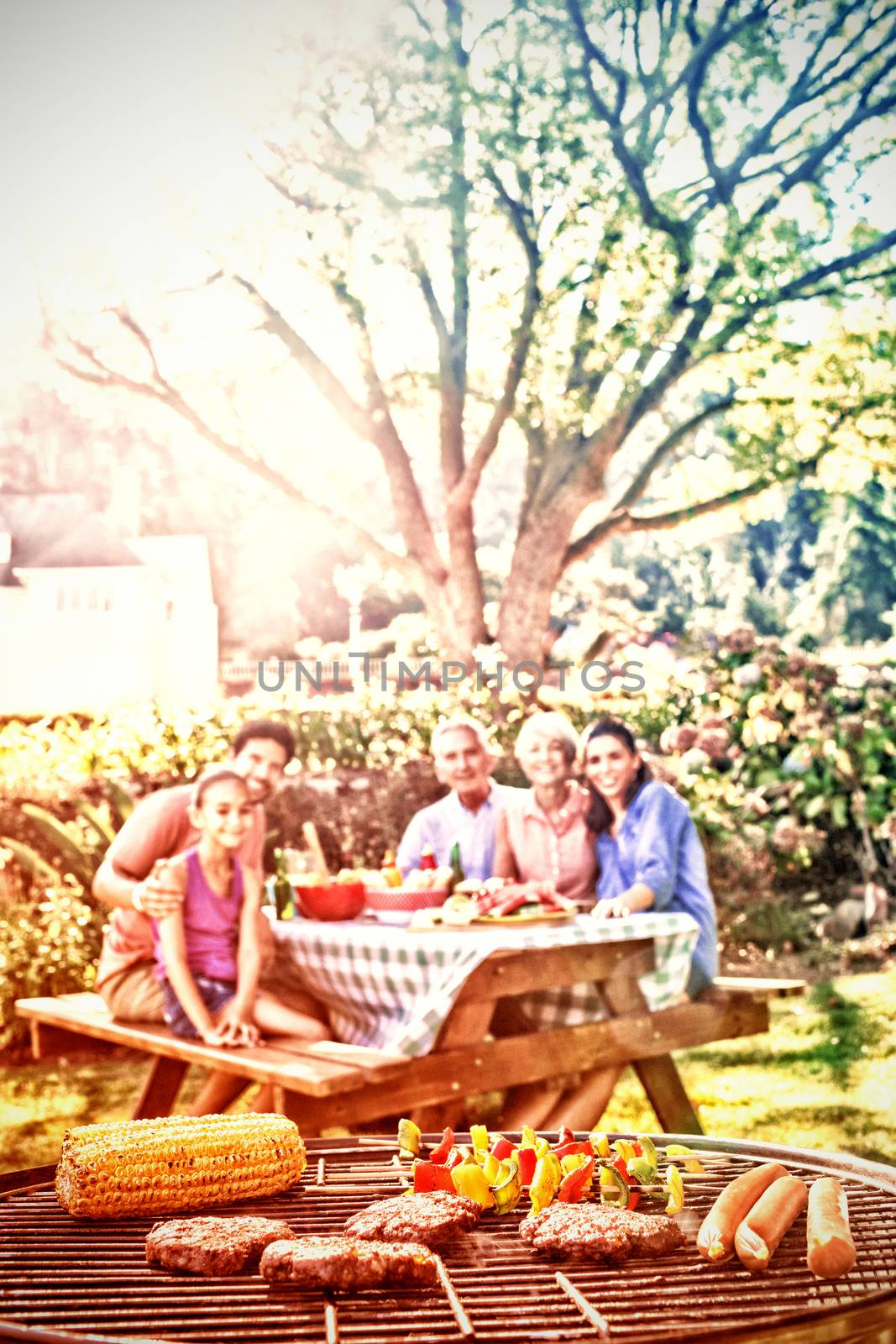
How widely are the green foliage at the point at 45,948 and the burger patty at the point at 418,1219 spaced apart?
286 cm

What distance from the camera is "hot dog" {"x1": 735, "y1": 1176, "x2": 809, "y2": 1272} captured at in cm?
160

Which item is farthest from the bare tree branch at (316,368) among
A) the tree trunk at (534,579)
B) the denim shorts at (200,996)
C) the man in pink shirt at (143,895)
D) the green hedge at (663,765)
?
the denim shorts at (200,996)

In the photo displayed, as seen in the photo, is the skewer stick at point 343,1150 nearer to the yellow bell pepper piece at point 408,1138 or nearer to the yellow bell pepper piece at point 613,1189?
the yellow bell pepper piece at point 408,1138

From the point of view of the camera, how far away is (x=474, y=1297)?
1.55 meters

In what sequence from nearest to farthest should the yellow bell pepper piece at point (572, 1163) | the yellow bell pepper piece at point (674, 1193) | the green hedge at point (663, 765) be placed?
the yellow bell pepper piece at point (674, 1193) → the yellow bell pepper piece at point (572, 1163) → the green hedge at point (663, 765)

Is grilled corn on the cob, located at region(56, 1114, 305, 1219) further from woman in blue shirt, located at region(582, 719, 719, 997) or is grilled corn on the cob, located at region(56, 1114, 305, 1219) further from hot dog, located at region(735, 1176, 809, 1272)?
woman in blue shirt, located at region(582, 719, 719, 997)

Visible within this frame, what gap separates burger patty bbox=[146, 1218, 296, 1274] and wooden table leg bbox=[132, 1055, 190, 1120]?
80.7 inches

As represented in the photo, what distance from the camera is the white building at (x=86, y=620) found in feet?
14.6

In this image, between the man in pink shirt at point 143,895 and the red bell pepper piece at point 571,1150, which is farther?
the man in pink shirt at point 143,895

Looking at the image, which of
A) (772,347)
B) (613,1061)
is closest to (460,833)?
(613,1061)

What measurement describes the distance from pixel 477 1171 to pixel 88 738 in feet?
9.79

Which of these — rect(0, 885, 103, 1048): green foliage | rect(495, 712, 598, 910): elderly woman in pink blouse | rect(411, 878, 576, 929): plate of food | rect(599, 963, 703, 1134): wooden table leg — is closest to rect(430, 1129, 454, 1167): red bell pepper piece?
rect(411, 878, 576, 929): plate of food

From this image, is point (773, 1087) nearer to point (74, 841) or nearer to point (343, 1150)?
point (74, 841)

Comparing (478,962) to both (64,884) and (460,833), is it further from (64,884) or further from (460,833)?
(64,884)
